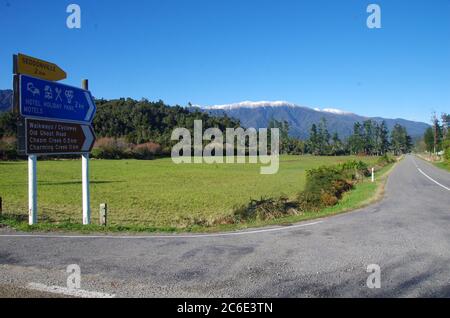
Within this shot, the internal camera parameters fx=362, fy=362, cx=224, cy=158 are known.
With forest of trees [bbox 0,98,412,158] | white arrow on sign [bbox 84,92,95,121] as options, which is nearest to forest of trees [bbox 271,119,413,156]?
forest of trees [bbox 0,98,412,158]

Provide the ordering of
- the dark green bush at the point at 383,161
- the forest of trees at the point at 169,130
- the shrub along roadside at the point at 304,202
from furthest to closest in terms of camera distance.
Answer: the forest of trees at the point at 169,130, the dark green bush at the point at 383,161, the shrub along roadside at the point at 304,202

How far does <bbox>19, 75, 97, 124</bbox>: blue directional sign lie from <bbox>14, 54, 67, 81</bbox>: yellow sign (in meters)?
0.28

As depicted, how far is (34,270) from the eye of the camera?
5695 mm

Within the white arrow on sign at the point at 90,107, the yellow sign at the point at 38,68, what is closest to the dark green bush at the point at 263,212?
the white arrow on sign at the point at 90,107

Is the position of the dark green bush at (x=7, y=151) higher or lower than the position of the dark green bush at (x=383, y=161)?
higher

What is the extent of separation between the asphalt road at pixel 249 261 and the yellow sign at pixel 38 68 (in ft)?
14.5

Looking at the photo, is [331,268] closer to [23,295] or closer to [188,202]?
[23,295]

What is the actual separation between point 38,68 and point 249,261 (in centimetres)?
830

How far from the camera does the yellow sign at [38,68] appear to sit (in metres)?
9.70

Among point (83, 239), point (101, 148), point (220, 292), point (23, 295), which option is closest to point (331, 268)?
point (220, 292)

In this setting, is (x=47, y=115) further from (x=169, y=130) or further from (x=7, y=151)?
(x=169, y=130)

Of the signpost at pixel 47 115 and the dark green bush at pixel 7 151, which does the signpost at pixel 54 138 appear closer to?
the signpost at pixel 47 115

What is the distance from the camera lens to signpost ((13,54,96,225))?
32.1 ft
